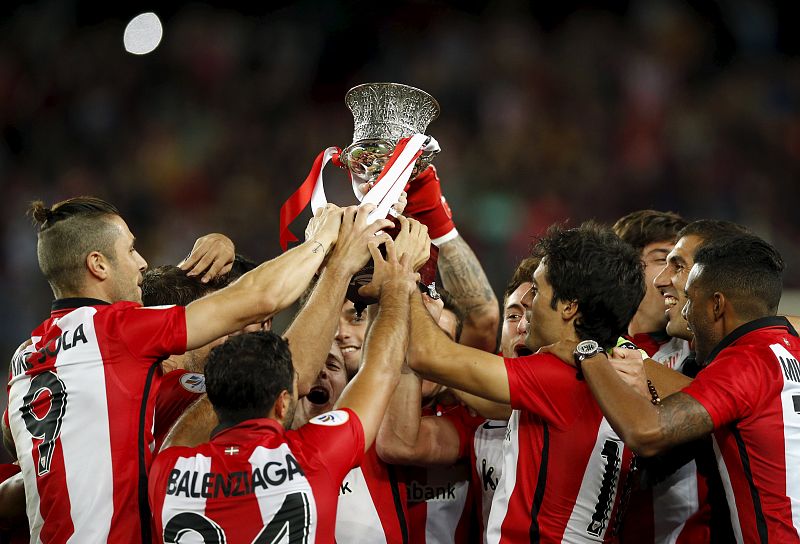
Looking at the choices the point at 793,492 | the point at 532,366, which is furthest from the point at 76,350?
the point at 793,492

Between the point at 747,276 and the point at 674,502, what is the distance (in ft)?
3.39

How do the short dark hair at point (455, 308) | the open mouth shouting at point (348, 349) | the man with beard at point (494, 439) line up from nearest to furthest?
1. the man with beard at point (494, 439)
2. the open mouth shouting at point (348, 349)
3. the short dark hair at point (455, 308)

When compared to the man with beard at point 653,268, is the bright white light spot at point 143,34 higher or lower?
higher

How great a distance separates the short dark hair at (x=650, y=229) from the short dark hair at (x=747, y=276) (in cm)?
127

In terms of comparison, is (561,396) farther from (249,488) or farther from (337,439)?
(249,488)

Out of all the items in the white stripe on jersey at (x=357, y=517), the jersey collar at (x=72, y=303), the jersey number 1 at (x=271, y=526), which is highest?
the jersey collar at (x=72, y=303)

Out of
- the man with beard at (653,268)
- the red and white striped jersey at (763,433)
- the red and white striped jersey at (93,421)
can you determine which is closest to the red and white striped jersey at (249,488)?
the red and white striped jersey at (93,421)

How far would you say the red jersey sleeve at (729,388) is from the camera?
266 cm

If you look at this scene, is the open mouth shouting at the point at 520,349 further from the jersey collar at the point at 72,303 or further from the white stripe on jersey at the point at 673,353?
the jersey collar at the point at 72,303

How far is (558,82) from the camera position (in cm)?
867

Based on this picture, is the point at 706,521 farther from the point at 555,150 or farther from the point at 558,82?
the point at 558,82

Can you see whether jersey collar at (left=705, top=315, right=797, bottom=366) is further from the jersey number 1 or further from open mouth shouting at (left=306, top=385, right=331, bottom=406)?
open mouth shouting at (left=306, top=385, right=331, bottom=406)

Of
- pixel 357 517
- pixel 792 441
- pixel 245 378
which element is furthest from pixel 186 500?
pixel 792 441

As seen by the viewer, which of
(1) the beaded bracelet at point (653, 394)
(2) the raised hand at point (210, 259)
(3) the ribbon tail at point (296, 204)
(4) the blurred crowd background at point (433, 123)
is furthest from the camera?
(4) the blurred crowd background at point (433, 123)
